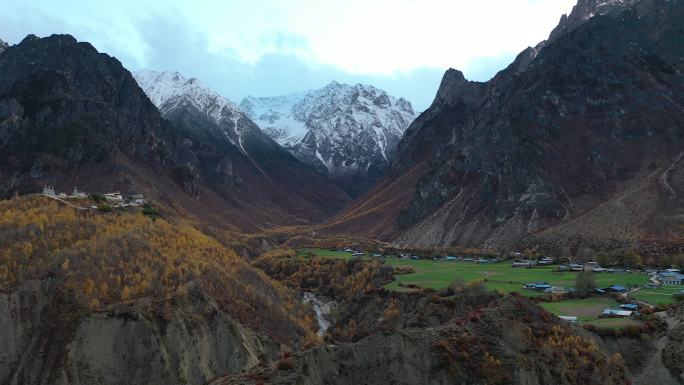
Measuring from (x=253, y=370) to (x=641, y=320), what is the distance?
40.3 meters

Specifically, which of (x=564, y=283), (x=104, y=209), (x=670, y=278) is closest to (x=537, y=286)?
(x=564, y=283)

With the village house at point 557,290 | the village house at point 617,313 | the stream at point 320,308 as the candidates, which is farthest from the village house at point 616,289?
the stream at point 320,308

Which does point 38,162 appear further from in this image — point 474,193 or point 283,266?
point 474,193

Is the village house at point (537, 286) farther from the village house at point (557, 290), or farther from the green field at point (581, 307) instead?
the green field at point (581, 307)

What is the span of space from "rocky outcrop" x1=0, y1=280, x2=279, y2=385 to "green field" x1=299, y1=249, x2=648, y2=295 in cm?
3357

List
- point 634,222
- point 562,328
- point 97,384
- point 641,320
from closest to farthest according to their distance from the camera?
point 562,328 → point 97,384 → point 641,320 → point 634,222

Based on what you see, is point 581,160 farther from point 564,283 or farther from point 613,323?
point 613,323

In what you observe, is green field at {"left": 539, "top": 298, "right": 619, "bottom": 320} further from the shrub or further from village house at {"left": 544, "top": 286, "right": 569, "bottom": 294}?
the shrub

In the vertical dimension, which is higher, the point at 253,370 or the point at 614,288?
the point at 614,288

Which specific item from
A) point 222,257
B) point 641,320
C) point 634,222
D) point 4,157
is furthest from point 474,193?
point 4,157

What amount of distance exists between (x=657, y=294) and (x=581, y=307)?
12793 millimetres

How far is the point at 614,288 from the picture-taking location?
78000mm

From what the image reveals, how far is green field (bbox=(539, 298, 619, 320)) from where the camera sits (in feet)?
213

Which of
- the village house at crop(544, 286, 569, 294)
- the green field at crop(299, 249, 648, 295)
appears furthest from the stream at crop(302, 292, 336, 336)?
the village house at crop(544, 286, 569, 294)
